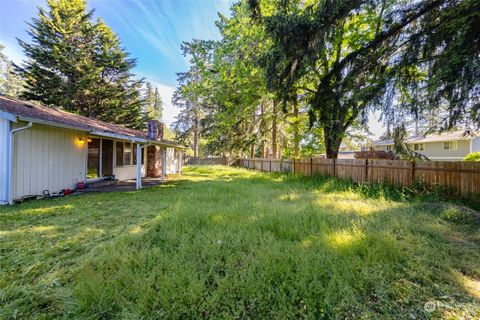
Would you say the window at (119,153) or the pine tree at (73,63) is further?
the pine tree at (73,63)

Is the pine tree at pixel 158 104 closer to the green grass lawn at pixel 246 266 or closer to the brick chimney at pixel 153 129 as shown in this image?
the brick chimney at pixel 153 129

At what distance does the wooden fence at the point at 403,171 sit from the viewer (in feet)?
18.2

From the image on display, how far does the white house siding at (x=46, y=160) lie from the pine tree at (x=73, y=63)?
493 inches

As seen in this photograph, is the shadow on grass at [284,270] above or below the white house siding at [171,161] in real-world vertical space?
below

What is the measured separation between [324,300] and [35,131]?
885 centimetres

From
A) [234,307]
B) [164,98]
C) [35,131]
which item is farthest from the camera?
[164,98]

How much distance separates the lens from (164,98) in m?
45.0

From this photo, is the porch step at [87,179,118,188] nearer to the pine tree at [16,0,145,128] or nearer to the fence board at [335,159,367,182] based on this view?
the fence board at [335,159,367,182]

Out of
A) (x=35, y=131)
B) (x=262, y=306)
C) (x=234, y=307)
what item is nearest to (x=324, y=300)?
(x=262, y=306)

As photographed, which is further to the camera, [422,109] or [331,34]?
[331,34]

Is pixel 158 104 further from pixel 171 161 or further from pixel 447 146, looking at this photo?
pixel 447 146

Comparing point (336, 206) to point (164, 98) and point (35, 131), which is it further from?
point (164, 98)

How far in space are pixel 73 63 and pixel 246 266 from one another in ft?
72.8

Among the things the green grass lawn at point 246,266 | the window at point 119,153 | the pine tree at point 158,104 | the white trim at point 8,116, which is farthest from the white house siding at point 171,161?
the pine tree at point 158,104
